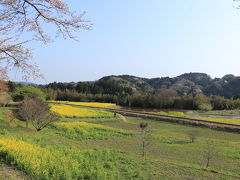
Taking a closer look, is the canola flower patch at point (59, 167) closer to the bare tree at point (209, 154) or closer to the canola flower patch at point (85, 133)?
the bare tree at point (209, 154)

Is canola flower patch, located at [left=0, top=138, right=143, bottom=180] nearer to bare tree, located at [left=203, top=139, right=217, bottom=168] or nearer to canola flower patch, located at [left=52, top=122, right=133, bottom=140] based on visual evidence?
bare tree, located at [left=203, top=139, right=217, bottom=168]

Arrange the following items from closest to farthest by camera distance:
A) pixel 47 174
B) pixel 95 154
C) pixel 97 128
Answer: pixel 47 174, pixel 95 154, pixel 97 128

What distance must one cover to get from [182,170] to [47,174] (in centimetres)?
553

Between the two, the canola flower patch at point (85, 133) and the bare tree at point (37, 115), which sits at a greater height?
the bare tree at point (37, 115)

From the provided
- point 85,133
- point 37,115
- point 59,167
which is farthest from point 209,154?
point 37,115

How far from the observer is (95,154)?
412 inches

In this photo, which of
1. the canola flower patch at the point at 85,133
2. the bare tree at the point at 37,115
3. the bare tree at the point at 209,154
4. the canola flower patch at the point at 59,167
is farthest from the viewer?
the canola flower patch at the point at 85,133

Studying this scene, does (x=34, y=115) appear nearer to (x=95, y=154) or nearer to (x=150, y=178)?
(x=95, y=154)

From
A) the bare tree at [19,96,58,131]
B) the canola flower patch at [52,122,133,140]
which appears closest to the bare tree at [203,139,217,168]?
the canola flower patch at [52,122,133,140]

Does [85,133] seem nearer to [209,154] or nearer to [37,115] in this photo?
[37,115]

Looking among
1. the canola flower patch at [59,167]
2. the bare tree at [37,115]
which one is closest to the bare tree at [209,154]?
the canola flower patch at [59,167]

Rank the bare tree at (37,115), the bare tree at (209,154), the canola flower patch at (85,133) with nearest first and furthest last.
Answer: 1. the bare tree at (209,154)
2. the bare tree at (37,115)
3. the canola flower patch at (85,133)

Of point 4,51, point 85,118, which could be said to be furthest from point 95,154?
point 85,118

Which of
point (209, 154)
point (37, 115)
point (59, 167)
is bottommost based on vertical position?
point (209, 154)
